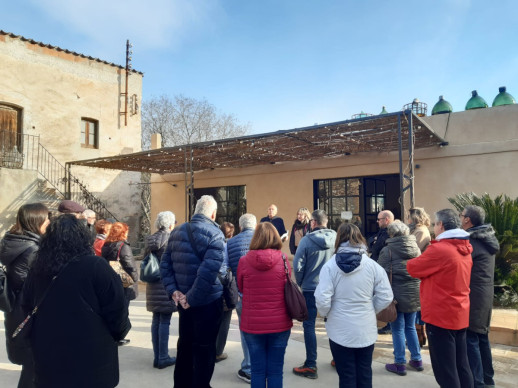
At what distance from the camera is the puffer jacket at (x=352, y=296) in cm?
289

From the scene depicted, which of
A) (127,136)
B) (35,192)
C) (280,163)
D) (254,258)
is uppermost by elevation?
(127,136)

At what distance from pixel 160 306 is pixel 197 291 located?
122 centimetres

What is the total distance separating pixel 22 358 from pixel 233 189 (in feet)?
34.6

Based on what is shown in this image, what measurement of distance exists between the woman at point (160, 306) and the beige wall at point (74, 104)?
41.0 ft

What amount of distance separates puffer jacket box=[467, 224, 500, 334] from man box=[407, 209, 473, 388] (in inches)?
7.6

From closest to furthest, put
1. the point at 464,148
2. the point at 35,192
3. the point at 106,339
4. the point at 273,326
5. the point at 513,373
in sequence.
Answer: the point at 106,339 < the point at 273,326 < the point at 513,373 < the point at 464,148 < the point at 35,192

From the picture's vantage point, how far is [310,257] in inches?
160

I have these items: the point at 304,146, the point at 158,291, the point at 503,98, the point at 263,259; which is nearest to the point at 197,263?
the point at 263,259

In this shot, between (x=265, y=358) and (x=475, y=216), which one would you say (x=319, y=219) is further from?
(x=265, y=358)

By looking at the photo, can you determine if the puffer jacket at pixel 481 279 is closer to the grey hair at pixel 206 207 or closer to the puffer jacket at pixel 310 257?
the puffer jacket at pixel 310 257

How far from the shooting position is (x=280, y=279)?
3.16m

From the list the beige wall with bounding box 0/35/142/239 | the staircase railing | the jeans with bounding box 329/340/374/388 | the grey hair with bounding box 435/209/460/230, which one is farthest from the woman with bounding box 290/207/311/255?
the beige wall with bounding box 0/35/142/239

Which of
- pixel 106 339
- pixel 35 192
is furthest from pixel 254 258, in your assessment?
pixel 35 192

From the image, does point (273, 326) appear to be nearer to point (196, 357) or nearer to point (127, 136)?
point (196, 357)
